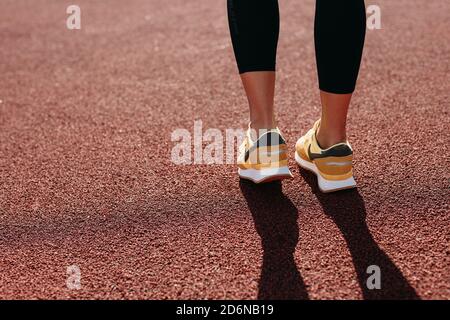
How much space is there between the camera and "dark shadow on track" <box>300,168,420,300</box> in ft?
4.98

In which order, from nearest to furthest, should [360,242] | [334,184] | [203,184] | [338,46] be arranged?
[360,242] < [338,46] < [334,184] < [203,184]

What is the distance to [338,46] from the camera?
1822 mm

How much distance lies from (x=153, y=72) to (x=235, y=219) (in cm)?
163

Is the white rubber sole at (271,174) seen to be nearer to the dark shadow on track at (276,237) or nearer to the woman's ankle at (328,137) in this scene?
the dark shadow on track at (276,237)

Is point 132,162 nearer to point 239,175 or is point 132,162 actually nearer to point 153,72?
point 239,175

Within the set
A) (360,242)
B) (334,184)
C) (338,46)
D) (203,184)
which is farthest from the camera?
(203,184)

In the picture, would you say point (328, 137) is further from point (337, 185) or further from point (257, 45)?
point (257, 45)

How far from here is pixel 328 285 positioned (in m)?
1.55

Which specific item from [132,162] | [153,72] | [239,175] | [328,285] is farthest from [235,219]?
[153,72]

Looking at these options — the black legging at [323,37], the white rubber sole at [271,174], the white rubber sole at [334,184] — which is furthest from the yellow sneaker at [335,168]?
the black legging at [323,37]

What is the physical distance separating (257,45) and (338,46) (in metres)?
0.28

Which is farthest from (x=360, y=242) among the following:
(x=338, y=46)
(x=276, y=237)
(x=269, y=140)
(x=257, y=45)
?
A: (x=257, y=45)

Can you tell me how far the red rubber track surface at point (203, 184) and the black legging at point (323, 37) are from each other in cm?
41

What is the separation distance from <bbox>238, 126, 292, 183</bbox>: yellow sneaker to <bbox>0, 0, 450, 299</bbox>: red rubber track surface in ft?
0.17
